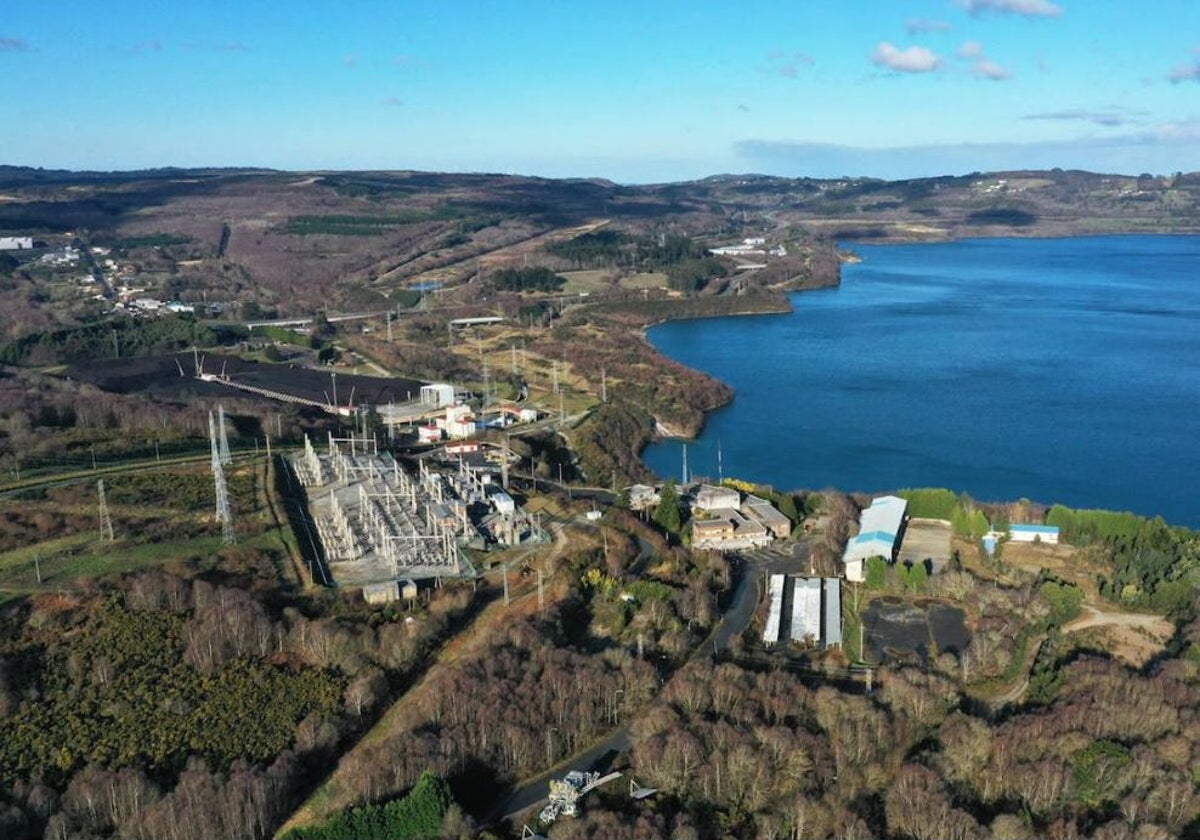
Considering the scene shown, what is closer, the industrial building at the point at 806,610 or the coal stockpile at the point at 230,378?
the industrial building at the point at 806,610

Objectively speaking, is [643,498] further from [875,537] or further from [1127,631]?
[1127,631]

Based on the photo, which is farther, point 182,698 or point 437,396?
point 437,396

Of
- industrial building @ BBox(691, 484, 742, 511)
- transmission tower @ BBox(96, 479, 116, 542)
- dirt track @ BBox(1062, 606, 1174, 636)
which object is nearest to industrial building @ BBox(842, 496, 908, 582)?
industrial building @ BBox(691, 484, 742, 511)

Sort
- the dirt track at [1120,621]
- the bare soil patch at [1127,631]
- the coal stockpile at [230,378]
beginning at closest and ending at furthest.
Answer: the bare soil patch at [1127,631] < the dirt track at [1120,621] < the coal stockpile at [230,378]

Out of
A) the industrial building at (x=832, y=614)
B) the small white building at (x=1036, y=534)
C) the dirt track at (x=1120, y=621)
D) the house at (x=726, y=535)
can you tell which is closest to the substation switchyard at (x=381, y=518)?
the house at (x=726, y=535)

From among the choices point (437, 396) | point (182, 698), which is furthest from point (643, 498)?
point (437, 396)

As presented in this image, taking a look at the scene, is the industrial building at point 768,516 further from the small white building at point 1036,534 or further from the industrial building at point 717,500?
the small white building at point 1036,534
